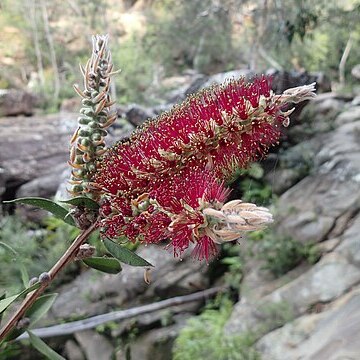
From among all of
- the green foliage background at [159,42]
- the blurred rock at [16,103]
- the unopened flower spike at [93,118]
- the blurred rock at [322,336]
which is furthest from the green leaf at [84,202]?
the blurred rock at [16,103]

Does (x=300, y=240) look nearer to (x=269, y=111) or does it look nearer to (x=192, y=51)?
(x=269, y=111)

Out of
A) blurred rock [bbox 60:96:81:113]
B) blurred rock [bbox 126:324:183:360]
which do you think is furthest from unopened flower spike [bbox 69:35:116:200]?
blurred rock [bbox 60:96:81:113]

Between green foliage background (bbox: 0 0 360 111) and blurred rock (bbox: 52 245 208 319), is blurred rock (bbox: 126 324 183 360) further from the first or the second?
green foliage background (bbox: 0 0 360 111)

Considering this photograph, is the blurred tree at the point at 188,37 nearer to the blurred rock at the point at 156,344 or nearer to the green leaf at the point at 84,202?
the blurred rock at the point at 156,344

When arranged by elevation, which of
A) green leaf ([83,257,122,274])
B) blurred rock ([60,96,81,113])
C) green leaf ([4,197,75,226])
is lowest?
blurred rock ([60,96,81,113])

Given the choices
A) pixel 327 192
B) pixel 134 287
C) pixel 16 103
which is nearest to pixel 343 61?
pixel 327 192

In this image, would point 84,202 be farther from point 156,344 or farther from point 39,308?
point 156,344
